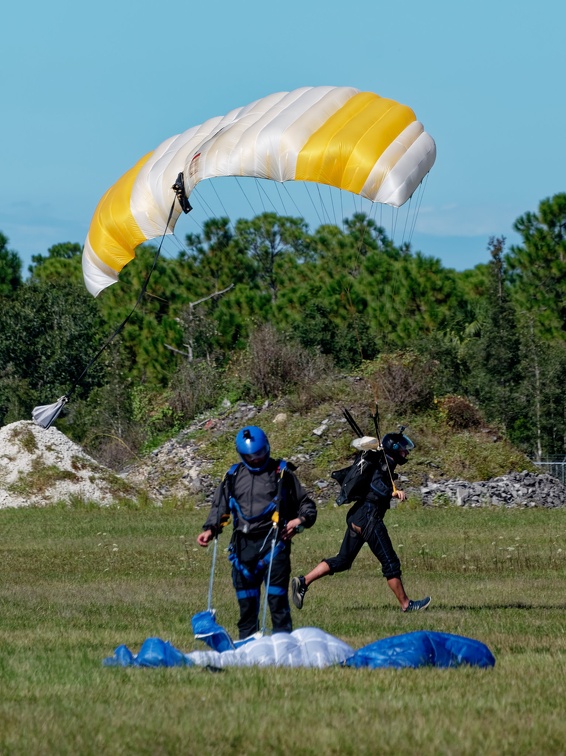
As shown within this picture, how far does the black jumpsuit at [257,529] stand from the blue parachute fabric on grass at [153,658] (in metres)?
1.35

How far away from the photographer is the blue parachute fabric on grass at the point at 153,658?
8781 millimetres

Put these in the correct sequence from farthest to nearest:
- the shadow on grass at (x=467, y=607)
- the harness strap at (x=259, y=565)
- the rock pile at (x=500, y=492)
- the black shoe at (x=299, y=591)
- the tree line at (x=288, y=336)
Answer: the tree line at (x=288, y=336), the rock pile at (x=500, y=492), the shadow on grass at (x=467, y=607), the black shoe at (x=299, y=591), the harness strap at (x=259, y=565)

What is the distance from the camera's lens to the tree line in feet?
143

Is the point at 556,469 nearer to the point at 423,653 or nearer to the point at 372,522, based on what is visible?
the point at 372,522

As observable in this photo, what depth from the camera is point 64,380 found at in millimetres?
55344

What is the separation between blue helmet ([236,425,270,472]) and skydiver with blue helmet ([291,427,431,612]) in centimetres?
324

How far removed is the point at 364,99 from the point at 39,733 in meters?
11.5

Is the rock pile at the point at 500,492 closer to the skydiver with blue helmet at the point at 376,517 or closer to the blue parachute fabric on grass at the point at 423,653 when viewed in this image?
the skydiver with blue helmet at the point at 376,517

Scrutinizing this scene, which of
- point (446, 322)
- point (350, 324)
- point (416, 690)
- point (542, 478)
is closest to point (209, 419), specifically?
point (542, 478)

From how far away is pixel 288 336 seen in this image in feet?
153

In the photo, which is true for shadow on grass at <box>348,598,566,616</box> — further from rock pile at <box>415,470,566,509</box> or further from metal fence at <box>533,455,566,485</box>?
metal fence at <box>533,455,566,485</box>

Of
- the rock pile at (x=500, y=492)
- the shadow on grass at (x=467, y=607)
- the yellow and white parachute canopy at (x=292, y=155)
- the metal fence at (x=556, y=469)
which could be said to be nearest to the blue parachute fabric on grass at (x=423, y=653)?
the shadow on grass at (x=467, y=607)

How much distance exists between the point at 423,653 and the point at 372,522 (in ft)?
15.8

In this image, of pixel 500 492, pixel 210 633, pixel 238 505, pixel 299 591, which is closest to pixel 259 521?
pixel 238 505
